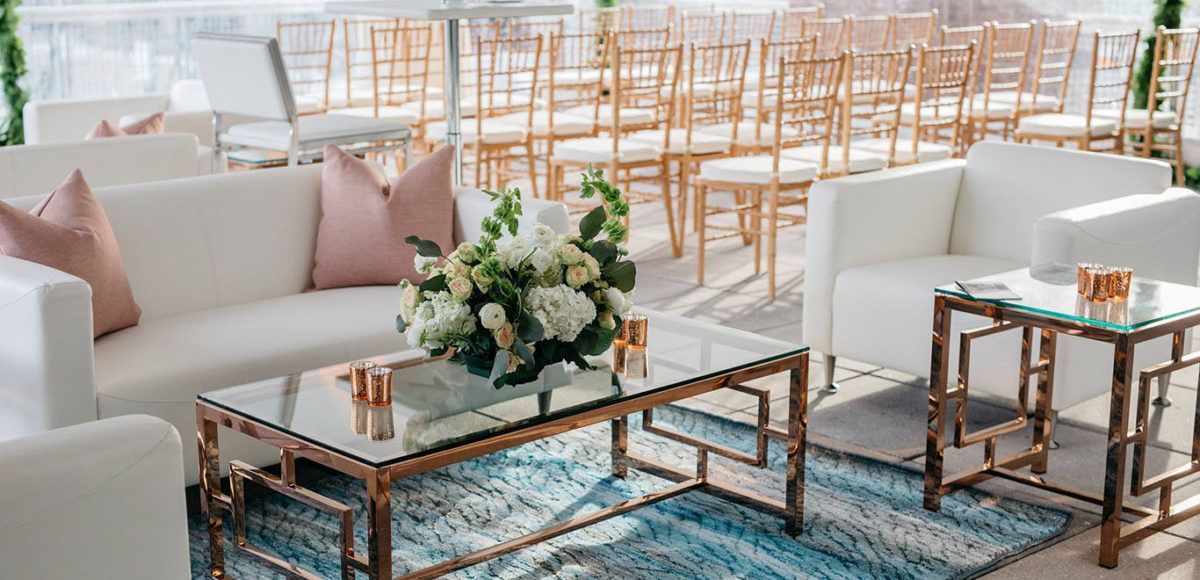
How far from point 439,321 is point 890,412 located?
1766 mm

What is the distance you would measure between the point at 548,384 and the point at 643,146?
337 cm

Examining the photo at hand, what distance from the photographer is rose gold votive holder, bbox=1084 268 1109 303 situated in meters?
3.16

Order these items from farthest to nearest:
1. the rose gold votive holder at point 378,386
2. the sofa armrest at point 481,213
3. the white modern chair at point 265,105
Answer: the white modern chair at point 265,105 < the sofa armrest at point 481,213 < the rose gold votive holder at point 378,386

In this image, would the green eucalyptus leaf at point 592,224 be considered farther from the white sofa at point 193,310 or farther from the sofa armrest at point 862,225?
the sofa armrest at point 862,225

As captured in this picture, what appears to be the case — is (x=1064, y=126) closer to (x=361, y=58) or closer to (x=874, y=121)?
(x=874, y=121)

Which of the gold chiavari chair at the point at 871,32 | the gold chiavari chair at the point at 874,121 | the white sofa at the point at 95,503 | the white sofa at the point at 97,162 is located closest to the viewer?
the white sofa at the point at 95,503

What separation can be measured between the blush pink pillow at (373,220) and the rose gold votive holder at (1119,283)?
1.82m

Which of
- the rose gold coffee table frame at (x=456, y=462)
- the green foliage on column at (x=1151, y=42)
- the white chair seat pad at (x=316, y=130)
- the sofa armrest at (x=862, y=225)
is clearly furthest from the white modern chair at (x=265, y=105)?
the green foliage on column at (x=1151, y=42)

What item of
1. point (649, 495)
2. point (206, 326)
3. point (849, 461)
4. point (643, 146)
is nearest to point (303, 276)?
point (206, 326)

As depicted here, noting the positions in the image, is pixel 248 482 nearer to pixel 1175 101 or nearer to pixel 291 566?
pixel 291 566

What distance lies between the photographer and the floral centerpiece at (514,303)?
2838mm

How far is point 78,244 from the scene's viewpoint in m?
3.34

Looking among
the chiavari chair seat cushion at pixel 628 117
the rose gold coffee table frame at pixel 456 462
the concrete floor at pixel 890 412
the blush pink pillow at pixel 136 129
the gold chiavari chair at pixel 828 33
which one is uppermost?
the gold chiavari chair at pixel 828 33

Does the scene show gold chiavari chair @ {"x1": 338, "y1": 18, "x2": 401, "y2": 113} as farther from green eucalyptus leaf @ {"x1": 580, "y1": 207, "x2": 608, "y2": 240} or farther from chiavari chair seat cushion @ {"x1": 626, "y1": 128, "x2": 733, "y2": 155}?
green eucalyptus leaf @ {"x1": 580, "y1": 207, "x2": 608, "y2": 240}
